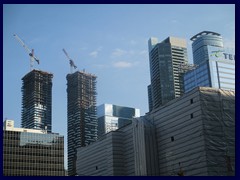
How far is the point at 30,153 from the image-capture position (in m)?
181

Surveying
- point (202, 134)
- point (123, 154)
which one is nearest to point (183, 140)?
point (202, 134)

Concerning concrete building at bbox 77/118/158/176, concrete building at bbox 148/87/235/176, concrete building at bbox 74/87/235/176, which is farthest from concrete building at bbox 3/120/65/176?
concrete building at bbox 148/87/235/176

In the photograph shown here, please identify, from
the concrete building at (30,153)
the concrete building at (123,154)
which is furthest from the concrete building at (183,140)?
the concrete building at (30,153)

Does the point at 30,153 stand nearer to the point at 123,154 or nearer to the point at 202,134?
the point at 123,154

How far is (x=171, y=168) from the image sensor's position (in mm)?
76750

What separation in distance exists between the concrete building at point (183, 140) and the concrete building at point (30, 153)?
286 ft

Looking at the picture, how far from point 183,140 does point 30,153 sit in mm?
120771

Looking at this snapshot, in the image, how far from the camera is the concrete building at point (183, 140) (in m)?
67.4

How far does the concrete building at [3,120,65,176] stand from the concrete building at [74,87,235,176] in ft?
286

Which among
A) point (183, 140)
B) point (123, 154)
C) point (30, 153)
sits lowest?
point (183, 140)

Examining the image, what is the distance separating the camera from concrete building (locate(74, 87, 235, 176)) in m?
67.4

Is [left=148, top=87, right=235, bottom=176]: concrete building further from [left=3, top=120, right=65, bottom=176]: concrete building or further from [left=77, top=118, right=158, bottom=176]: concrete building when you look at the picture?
[left=3, top=120, right=65, bottom=176]: concrete building

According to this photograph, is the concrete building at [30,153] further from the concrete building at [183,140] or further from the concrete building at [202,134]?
the concrete building at [202,134]
